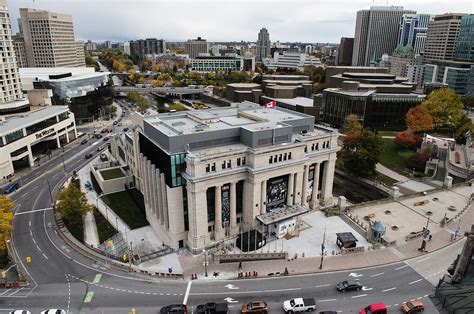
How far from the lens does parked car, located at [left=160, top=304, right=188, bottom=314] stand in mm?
50719

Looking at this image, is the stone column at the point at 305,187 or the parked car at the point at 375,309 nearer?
the parked car at the point at 375,309

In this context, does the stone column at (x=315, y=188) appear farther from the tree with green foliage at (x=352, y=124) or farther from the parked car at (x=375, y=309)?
the tree with green foliage at (x=352, y=124)

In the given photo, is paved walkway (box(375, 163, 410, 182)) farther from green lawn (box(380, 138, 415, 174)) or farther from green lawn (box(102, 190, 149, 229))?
green lawn (box(102, 190, 149, 229))

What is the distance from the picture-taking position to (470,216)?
79.6 metres

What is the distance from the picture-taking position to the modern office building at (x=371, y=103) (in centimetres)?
14512

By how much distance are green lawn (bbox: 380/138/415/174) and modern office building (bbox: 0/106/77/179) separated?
413 feet

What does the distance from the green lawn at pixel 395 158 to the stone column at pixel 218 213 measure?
7375cm

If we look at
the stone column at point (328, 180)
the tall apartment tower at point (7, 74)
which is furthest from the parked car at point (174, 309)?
the tall apartment tower at point (7, 74)

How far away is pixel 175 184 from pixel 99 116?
13951 cm

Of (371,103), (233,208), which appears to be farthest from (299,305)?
(371,103)

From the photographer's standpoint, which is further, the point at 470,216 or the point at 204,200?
the point at 470,216

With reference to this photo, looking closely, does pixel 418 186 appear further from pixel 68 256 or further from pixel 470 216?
pixel 68 256

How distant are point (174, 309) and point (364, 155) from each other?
252ft

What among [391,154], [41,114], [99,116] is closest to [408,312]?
[391,154]
